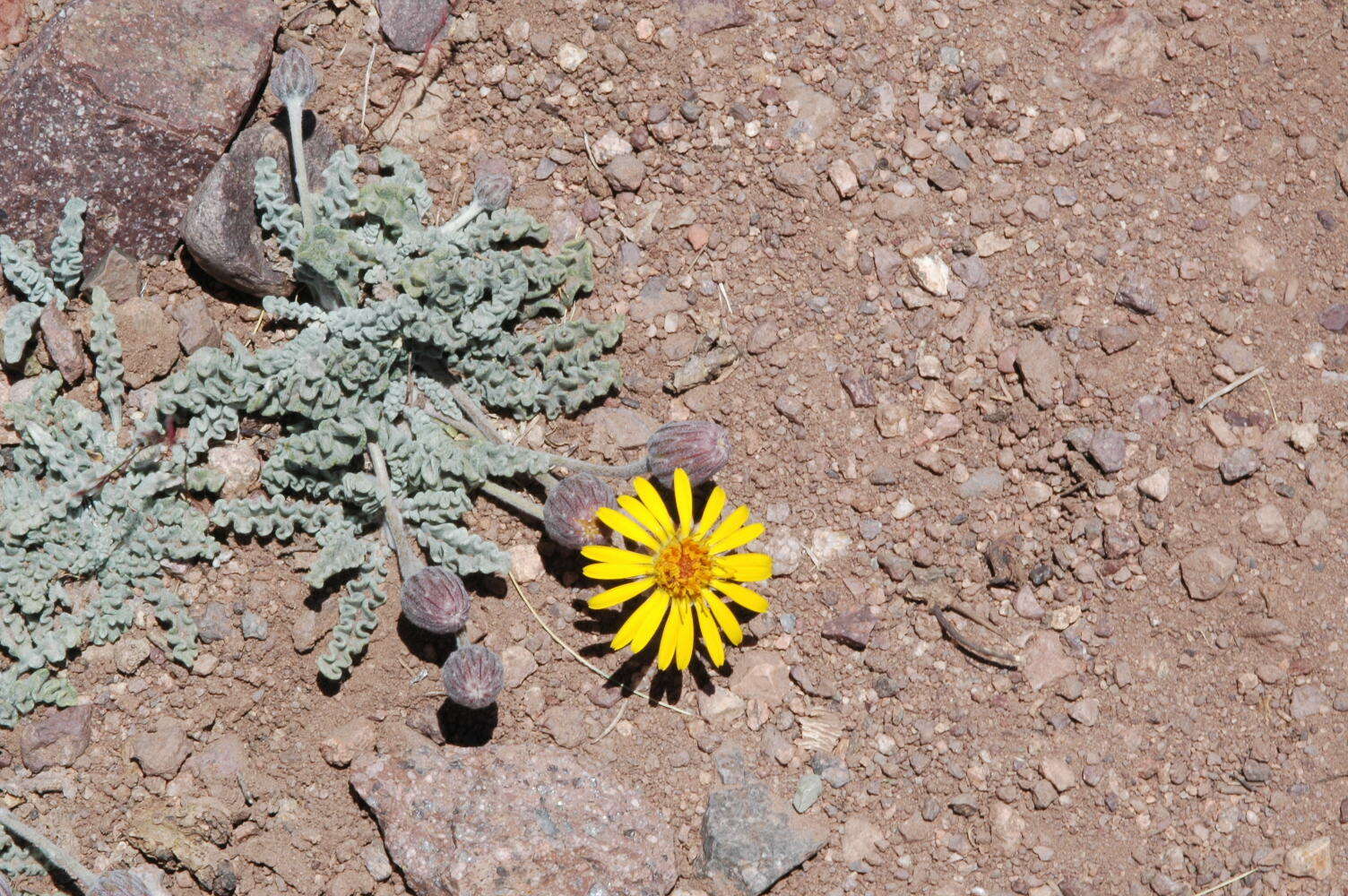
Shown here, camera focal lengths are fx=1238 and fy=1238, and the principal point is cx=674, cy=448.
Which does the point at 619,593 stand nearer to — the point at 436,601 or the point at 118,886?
the point at 436,601

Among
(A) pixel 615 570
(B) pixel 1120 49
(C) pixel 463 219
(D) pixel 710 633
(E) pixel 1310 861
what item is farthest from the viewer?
(B) pixel 1120 49

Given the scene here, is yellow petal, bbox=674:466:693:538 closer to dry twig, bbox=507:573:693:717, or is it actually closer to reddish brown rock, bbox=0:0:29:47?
dry twig, bbox=507:573:693:717

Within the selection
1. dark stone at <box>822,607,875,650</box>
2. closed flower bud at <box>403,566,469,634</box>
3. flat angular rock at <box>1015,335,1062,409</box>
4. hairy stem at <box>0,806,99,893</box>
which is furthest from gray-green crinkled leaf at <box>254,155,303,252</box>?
flat angular rock at <box>1015,335,1062,409</box>

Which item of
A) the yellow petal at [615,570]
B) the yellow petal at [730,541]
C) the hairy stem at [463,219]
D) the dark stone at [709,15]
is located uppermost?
the dark stone at [709,15]

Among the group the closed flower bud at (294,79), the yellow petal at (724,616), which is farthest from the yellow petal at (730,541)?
the closed flower bud at (294,79)

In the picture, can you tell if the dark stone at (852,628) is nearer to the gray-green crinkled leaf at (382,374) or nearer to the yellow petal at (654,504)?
the yellow petal at (654,504)

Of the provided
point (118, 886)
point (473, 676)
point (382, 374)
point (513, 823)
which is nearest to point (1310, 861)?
point (513, 823)
